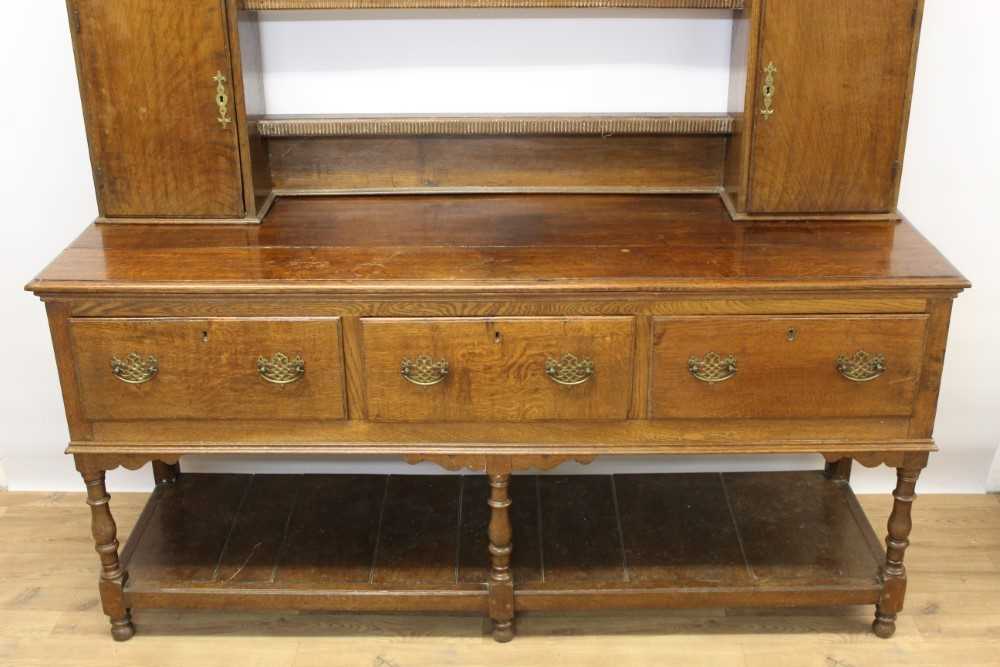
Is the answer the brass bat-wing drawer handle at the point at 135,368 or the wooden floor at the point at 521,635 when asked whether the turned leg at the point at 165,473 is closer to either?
the wooden floor at the point at 521,635

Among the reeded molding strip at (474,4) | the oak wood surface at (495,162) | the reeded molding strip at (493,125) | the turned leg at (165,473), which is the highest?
the reeded molding strip at (474,4)

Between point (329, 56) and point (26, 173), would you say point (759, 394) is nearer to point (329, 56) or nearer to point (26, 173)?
point (329, 56)

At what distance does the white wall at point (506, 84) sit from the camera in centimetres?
273

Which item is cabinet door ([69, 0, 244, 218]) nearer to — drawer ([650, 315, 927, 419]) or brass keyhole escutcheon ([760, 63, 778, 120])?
drawer ([650, 315, 927, 419])

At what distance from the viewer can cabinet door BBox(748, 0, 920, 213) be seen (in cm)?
248

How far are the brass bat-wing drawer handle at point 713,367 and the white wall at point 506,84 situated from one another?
2.39 feet

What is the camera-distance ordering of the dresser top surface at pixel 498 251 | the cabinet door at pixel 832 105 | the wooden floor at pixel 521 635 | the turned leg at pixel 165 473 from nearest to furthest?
the dresser top surface at pixel 498 251 → the cabinet door at pixel 832 105 → the wooden floor at pixel 521 635 → the turned leg at pixel 165 473

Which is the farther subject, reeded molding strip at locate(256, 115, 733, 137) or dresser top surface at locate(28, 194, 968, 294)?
reeded molding strip at locate(256, 115, 733, 137)

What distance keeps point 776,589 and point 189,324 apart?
55.6 inches

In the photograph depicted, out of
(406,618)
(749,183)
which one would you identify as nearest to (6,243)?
(406,618)

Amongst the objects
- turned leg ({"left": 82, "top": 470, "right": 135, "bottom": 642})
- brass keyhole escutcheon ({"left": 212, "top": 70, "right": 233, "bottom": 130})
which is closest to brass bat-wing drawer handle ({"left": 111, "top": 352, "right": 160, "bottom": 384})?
turned leg ({"left": 82, "top": 470, "right": 135, "bottom": 642})

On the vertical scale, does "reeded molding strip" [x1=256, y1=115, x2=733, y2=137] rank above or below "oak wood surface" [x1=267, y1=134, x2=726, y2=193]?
above

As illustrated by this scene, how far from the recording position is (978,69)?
9.18ft

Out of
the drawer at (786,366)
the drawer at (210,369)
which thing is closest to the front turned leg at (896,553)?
the drawer at (786,366)
